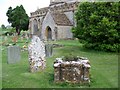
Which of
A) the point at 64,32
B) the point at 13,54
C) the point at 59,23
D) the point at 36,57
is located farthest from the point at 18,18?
the point at 36,57

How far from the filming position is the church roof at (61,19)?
141 feet

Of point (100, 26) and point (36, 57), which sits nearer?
point (36, 57)

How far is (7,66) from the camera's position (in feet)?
48.4

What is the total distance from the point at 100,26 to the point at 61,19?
941 inches

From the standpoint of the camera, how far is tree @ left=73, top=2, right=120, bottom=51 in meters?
20.5

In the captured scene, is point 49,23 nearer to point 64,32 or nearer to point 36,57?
point 64,32

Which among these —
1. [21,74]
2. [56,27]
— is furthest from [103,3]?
[56,27]

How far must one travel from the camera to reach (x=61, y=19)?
4428cm

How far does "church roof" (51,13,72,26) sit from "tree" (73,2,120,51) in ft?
64.3

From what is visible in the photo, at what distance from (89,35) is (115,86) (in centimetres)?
1236

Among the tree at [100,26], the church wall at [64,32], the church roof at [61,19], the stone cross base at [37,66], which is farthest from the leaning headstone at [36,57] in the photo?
the church wall at [64,32]

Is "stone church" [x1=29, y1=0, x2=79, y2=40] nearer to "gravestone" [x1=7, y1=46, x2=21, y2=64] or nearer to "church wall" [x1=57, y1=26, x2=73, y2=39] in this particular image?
"church wall" [x1=57, y1=26, x2=73, y2=39]

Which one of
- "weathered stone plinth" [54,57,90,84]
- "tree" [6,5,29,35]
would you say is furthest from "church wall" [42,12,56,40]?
"weathered stone plinth" [54,57,90,84]

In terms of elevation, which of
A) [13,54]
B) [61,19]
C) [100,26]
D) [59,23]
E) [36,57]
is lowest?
[13,54]
